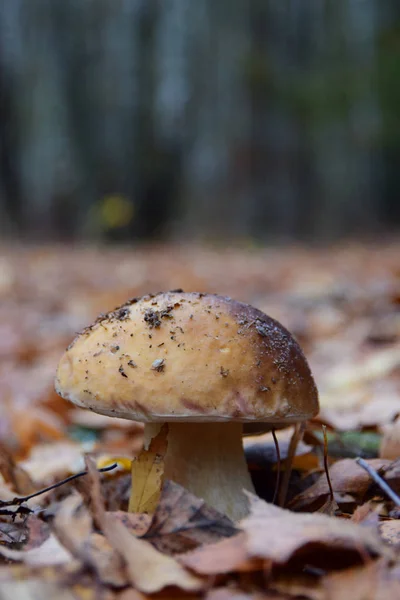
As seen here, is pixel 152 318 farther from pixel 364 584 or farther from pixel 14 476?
pixel 14 476

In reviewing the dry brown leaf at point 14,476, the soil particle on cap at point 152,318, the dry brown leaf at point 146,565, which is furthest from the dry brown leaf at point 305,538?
the dry brown leaf at point 14,476

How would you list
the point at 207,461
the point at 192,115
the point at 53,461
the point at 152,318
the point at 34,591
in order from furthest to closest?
the point at 192,115 → the point at 53,461 → the point at 207,461 → the point at 152,318 → the point at 34,591

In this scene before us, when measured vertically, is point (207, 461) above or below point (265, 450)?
above

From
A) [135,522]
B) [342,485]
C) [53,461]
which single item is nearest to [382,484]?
[342,485]

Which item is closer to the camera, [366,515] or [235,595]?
[235,595]

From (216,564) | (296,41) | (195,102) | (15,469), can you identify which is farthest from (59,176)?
(216,564)

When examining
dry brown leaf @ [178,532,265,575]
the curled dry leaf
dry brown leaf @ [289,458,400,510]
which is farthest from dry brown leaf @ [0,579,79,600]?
the curled dry leaf

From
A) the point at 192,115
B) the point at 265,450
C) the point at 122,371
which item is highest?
the point at 122,371

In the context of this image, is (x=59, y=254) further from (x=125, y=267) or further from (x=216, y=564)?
(x=216, y=564)
